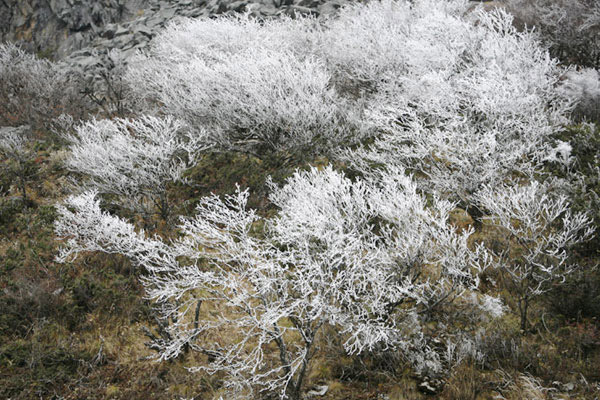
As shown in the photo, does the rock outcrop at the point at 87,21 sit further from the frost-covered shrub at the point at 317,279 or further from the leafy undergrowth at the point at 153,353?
the frost-covered shrub at the point at 317,279

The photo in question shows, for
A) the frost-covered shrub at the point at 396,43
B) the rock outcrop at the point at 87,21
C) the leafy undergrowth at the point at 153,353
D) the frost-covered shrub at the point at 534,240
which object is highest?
the frost-covered shrub at the point at 396,43

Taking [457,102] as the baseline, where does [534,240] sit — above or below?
below

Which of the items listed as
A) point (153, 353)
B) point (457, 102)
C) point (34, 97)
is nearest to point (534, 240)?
point (457, 102)

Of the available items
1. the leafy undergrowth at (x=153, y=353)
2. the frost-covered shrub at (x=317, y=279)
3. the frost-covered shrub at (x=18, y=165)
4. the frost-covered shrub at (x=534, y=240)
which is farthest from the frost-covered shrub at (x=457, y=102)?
the frost-covered shrub at (x=18, y=165)

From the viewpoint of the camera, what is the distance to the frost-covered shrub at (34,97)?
50.4ft

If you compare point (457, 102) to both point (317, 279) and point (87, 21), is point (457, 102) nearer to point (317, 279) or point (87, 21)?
point (317, 279)

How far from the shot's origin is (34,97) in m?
16.2

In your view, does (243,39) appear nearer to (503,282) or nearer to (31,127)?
(31,127)

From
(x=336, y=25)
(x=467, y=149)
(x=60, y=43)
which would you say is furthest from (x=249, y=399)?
(x=60, y=43)

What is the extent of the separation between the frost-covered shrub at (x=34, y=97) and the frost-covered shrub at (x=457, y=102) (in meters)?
12.7

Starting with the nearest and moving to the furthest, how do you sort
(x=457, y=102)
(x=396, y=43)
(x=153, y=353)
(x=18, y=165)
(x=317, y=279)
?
(x=317, y=279) < (x=153, y=353) < (x=457, y=102) < (x=18, y=165) < (x=396, y=43)

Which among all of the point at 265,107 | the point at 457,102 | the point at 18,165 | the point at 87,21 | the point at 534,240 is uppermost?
the point at 457,102

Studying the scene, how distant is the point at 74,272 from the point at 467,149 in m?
8.39

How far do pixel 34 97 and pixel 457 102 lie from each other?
1840cm
